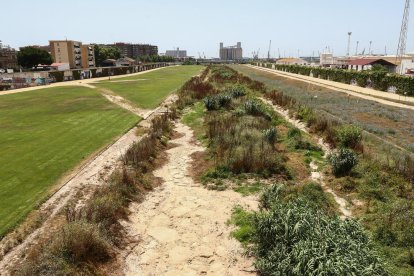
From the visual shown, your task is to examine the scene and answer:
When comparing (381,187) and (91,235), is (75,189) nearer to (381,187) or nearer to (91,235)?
(91,235)

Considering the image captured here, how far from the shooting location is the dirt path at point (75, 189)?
29.8 feet

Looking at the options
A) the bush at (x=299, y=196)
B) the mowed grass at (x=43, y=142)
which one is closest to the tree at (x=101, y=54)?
the mowed grass at (x=43, y=142)

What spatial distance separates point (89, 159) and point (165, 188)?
187 inches

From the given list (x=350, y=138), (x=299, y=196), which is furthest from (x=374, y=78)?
(x=299, y=196)

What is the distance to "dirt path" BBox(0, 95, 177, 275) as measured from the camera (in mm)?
9086

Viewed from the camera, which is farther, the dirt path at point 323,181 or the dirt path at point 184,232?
the dirt path at point 323,181

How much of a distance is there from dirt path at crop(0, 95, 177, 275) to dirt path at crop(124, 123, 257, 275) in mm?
2359

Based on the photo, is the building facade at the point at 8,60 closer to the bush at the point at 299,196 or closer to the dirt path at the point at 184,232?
the dirt path at the point at 184,232

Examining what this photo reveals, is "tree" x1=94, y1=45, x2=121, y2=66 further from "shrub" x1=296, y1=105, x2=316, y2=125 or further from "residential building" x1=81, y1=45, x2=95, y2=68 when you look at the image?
"shrub" x1=296, y1=105, x2=316, y2=125

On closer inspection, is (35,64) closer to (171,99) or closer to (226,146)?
(171,99)

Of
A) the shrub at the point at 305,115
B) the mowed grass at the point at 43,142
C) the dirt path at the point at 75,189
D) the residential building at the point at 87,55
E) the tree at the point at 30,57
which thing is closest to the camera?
the dirt path at the point at 75,189

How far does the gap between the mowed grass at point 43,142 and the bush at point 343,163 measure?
11.0 m

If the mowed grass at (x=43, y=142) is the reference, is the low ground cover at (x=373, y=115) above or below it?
above

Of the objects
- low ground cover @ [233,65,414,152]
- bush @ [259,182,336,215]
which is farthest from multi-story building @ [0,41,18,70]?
bush @ [259,182,336,215]
